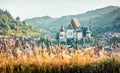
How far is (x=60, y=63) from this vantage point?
6.27 m

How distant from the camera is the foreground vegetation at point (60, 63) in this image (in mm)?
6141

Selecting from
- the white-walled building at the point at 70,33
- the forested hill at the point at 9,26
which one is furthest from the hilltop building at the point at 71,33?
the forested hill at the point at 9,26

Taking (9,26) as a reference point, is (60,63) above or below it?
above

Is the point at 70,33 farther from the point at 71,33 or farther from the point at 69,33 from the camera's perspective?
the point at 71,33

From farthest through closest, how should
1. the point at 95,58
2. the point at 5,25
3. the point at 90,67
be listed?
1. the point at 5,25
2. the point at 95,58
3. the point at 90,67

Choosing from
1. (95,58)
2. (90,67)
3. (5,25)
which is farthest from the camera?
(5,25)

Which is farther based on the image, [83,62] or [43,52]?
[43,52]

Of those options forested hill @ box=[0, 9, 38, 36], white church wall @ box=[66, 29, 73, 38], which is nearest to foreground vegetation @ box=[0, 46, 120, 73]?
forested hill @ box=[0, 9, 38, 36]

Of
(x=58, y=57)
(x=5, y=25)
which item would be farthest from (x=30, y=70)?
(x=5, y=25)

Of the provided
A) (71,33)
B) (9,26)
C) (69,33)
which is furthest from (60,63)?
(71,33)

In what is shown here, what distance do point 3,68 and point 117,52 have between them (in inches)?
96.8

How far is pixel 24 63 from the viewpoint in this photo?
20.7 ft

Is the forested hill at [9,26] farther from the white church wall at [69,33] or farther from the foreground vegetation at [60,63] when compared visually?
the foreground vegetation at [60,63]

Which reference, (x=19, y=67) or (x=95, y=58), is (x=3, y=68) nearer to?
(x=19, y=67)
